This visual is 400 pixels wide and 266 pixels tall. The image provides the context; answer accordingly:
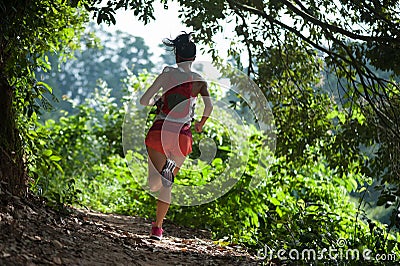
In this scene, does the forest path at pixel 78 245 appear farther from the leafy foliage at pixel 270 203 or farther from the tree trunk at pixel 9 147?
the leafy foliage at pixel 270 203

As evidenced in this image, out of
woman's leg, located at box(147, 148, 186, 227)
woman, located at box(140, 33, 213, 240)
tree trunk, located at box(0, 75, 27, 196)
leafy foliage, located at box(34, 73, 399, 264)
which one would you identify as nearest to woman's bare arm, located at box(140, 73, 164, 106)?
woman, located at box(140, 33, 213, 240)

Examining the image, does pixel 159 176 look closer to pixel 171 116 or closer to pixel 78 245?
pixel 171 116

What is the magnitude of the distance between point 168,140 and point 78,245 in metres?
1.54

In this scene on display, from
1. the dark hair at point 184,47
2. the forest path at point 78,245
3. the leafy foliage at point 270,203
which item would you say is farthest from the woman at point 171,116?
the leafy foliage at point 270,203

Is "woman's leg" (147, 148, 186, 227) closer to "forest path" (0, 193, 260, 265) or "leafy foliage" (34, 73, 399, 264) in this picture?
"forest path" (0, 193, 260, 265)

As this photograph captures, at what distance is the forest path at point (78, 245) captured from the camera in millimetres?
3344

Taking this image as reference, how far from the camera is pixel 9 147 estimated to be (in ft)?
14.4

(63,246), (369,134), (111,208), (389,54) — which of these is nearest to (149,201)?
(111,208)

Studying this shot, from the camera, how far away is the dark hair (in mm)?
5312

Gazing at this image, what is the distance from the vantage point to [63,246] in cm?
368

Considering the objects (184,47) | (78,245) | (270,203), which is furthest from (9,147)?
(270,203)

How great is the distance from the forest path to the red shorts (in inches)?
31.6

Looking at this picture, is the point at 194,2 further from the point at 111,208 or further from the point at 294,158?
the point at 111,208

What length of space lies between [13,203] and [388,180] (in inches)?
136
